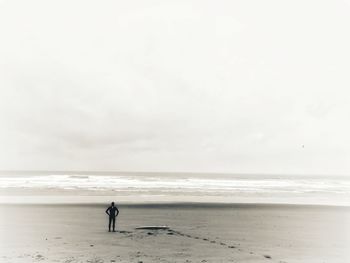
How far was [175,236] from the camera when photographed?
68.0 feet

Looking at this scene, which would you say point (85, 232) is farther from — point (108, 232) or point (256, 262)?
point (256, 262)

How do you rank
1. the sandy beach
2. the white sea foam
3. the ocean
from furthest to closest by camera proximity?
1. the white sea foam
2. the ocean
3. the sandy beach

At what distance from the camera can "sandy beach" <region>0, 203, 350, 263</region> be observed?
54.7ft

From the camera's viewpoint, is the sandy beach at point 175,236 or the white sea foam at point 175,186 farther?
the white sea foam at point 175,186

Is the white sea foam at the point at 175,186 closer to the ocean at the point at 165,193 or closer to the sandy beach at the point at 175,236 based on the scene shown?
the ocean at the point at 165,193

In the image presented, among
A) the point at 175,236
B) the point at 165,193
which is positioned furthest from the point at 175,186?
the point at 175,236

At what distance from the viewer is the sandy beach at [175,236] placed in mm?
16672

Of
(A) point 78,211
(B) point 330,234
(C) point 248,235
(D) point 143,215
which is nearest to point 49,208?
(A) point 78,211

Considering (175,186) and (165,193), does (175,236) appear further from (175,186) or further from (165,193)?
(175,186)

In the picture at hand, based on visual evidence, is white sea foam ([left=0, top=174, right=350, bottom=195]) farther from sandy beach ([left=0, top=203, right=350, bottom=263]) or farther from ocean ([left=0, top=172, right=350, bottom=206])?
sandy beach ([left=0, top=203, right=350, bottom=263])

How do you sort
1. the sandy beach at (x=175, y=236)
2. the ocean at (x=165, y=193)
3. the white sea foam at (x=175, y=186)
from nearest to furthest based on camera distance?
the sandy beach at (x=175, y=236) → the ocean at (x=165, y=193) → the white sea foam at (x=175, y=186)

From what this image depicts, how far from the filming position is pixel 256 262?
15.6 metres

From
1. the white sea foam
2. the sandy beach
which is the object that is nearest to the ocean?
the white sea foam

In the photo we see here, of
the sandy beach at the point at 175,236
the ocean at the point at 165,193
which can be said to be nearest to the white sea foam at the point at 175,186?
the ocean at the point at 165,193
